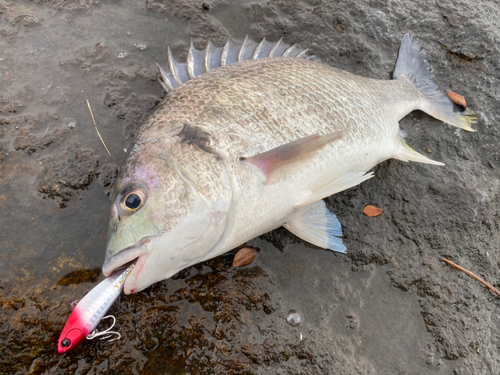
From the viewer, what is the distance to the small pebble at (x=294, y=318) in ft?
7.06

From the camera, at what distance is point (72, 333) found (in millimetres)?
1703

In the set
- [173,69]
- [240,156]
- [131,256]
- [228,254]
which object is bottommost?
[228,254]

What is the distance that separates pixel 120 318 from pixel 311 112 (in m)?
1.80

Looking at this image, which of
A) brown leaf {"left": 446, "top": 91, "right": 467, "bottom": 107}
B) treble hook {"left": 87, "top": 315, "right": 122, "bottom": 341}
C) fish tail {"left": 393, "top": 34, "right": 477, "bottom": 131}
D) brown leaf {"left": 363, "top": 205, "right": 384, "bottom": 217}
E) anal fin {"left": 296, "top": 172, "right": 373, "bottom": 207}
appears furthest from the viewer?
brown leaf {"left": 446, "top": 91, "right": 467, "bottom": 107}

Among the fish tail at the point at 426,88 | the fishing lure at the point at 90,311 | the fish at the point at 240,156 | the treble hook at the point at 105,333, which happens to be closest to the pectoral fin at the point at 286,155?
the fish at the point at 240,156

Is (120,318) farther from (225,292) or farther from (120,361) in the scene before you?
(225,292)

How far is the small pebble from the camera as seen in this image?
2.15 meters

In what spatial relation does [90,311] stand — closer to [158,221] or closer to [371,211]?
[158,221]

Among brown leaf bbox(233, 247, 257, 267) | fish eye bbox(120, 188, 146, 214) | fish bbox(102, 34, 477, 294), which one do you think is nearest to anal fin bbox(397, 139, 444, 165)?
Result: fish bbox(102, 34, 477, 294)

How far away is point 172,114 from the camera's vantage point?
78.6 inches

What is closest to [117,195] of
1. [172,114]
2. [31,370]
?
[172,114]

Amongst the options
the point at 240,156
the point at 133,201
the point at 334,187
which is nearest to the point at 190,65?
the point at 240,156

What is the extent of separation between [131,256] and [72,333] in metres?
0.55

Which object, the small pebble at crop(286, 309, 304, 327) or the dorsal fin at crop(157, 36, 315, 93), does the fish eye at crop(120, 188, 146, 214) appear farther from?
the small pebble at crop(286, 309, 304, 327)
